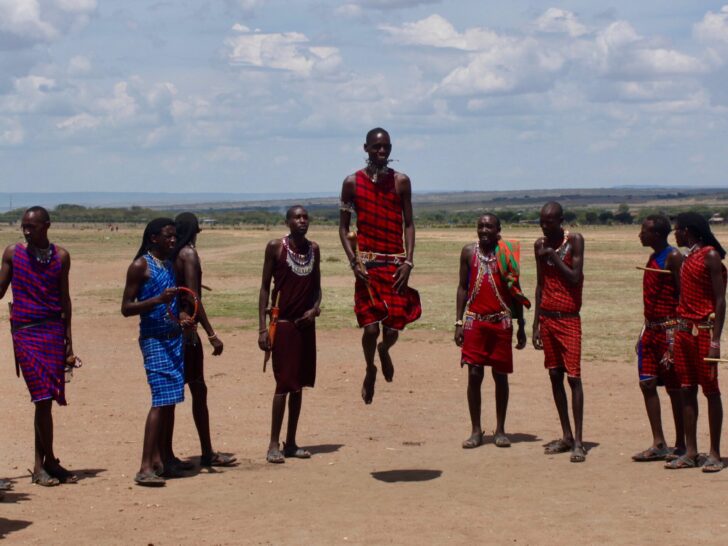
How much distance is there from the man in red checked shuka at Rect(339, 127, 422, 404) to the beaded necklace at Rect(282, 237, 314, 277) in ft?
1.83

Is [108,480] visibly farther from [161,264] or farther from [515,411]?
[515,411]

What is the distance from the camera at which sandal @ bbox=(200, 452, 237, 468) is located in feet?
32.2

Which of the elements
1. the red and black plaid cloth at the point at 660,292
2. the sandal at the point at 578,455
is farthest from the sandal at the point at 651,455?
the red and black plaid cloth at the point at 660,292

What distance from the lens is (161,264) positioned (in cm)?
920

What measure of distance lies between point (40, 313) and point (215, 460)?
6.33 ft

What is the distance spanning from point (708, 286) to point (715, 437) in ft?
3.78

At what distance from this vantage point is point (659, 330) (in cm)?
968

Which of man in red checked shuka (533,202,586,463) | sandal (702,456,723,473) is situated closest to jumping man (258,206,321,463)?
man in red checked shuka (533,202,586,463)

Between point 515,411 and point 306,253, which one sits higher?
point 306,253

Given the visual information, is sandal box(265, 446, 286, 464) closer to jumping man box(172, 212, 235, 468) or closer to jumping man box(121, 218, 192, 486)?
jumping man box(172, 212, 235, 468)

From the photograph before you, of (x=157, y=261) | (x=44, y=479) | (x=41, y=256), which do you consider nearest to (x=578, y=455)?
(x=157, y=261)

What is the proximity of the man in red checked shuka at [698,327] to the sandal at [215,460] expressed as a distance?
11.4 feet

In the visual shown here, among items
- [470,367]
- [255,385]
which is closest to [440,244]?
[255,385]

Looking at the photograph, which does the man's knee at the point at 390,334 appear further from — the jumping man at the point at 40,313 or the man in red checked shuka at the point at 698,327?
the jumping man at the point at 40,313
